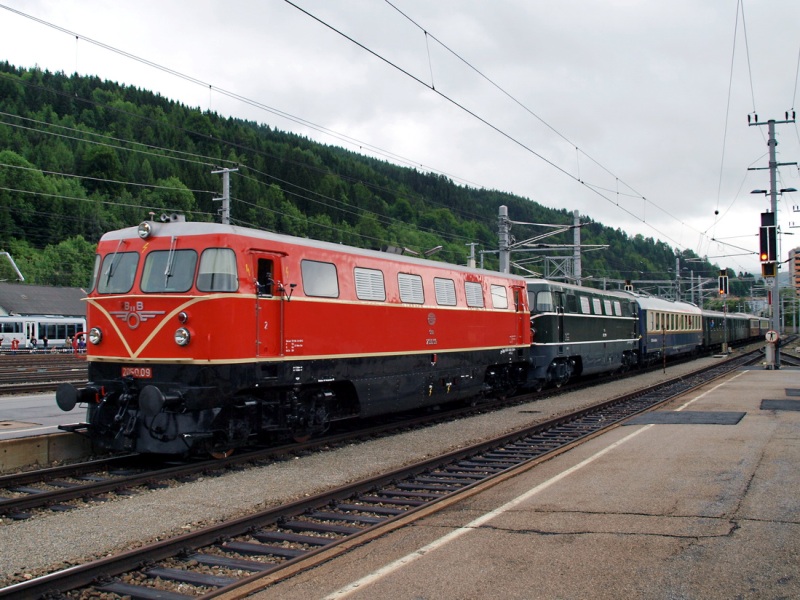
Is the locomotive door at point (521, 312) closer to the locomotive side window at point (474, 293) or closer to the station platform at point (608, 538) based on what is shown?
the locomotive side window at point (474, 293)

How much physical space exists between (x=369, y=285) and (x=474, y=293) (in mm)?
4732

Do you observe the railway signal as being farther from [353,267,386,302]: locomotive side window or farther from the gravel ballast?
[353,267,386,302]: locomotive side window

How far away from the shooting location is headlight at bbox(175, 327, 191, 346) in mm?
10500

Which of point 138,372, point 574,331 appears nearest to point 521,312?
point 574,331

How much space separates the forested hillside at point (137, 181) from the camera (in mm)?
74438

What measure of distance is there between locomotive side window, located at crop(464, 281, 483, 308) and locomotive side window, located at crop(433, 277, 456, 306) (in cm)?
74

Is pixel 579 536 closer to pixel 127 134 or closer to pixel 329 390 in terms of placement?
pixel 329 390

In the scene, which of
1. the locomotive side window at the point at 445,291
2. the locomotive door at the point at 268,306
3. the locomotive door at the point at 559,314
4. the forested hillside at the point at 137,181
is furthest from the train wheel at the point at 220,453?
the forested hillside at the point at 137,181

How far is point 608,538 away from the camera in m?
6.93

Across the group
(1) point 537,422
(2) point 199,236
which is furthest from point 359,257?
(1) point 537,422

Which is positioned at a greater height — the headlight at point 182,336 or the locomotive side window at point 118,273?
the locomotive side window at point 118,273

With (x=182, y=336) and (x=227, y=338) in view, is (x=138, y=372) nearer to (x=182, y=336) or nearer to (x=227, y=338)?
(x=182, y=336)

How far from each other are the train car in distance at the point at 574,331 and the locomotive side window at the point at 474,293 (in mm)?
4511

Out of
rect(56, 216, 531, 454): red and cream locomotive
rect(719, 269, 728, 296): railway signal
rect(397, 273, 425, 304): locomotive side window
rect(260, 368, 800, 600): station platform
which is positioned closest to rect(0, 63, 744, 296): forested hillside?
rect(719, 269, 728, 296): railway signal
